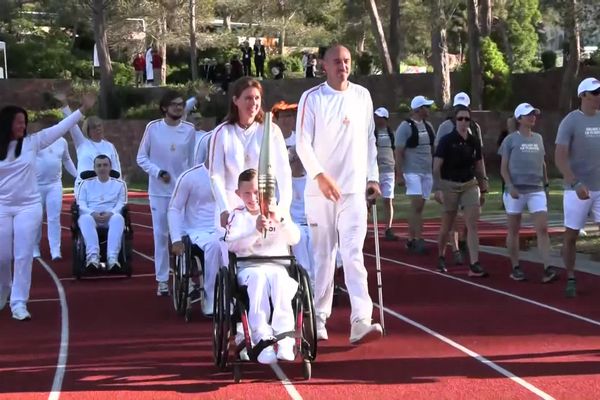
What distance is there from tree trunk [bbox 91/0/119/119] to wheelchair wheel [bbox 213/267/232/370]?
113ft

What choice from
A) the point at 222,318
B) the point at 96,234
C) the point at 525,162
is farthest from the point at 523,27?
the point at 222,318

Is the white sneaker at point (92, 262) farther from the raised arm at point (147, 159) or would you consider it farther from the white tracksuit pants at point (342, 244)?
the white tracksuit pants at point (342, 244)

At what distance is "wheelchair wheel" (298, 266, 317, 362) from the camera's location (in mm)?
7664

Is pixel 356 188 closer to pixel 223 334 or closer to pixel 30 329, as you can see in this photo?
pixel 223 334

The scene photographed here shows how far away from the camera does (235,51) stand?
52969 mm

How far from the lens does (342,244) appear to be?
8680 mm

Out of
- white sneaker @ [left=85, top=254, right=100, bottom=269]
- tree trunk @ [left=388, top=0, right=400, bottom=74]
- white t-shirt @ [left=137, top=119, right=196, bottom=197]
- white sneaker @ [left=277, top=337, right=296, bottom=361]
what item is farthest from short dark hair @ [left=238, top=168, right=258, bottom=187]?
tree trunk @ [left=388, top=0, right=400, bottom=74]

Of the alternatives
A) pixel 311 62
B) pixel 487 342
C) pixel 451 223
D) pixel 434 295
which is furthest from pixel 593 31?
pixel 487 342

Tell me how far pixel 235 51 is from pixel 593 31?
23.2m

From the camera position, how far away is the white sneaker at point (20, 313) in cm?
1052

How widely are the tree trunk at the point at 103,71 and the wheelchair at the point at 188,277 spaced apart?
31.6 metres

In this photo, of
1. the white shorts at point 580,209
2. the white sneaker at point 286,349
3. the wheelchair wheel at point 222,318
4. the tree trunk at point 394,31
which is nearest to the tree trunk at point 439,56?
the tree trunk at point 394,31

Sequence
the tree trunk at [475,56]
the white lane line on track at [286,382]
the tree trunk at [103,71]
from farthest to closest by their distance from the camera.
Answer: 1. the tree trunk at [103,71]
2. the tree trunk at [475,56]
3. the white lane line on track at [286,382]

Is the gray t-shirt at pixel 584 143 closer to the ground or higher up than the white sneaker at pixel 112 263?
higher up
